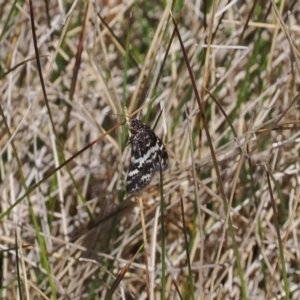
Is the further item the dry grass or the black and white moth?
the dry grass

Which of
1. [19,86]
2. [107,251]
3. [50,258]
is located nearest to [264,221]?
[107,251]

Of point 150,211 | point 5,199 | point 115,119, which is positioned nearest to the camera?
A: point 150,211

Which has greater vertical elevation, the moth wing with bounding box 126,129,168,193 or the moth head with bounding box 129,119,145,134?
the moth head with bounding box 129,119,145,134

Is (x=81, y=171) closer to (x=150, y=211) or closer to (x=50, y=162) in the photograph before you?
(x=50, y=162)

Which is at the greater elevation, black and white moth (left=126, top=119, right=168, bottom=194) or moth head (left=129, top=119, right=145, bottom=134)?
moth head (left=129, top=119, right=145, bottom=134)

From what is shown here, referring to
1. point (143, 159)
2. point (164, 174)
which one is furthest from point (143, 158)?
point (164, 174)

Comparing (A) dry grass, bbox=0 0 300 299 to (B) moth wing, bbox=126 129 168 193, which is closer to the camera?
(B) moth wing, bbox=126 129 168 193
